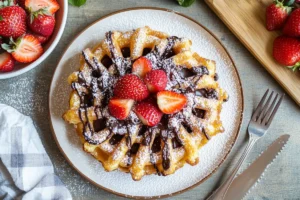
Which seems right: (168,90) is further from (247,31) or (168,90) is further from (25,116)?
(25,116)

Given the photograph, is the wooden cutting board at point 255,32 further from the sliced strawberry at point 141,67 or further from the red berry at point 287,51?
the sliced strawberry at point 141,67

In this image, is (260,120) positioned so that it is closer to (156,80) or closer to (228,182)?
(228,182)

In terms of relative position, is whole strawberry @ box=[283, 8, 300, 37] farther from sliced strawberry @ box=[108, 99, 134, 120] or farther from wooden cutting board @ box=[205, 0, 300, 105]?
sliced strawberry @ box=[108, 99, 134, 120]

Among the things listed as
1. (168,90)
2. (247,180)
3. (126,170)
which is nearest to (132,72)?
(168,90)

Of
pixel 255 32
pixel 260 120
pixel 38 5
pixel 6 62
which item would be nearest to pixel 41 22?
pixel 38 5

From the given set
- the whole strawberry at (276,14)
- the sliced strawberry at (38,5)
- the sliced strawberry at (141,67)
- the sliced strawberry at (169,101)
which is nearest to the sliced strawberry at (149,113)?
the sliced strawberry at (169,101)
